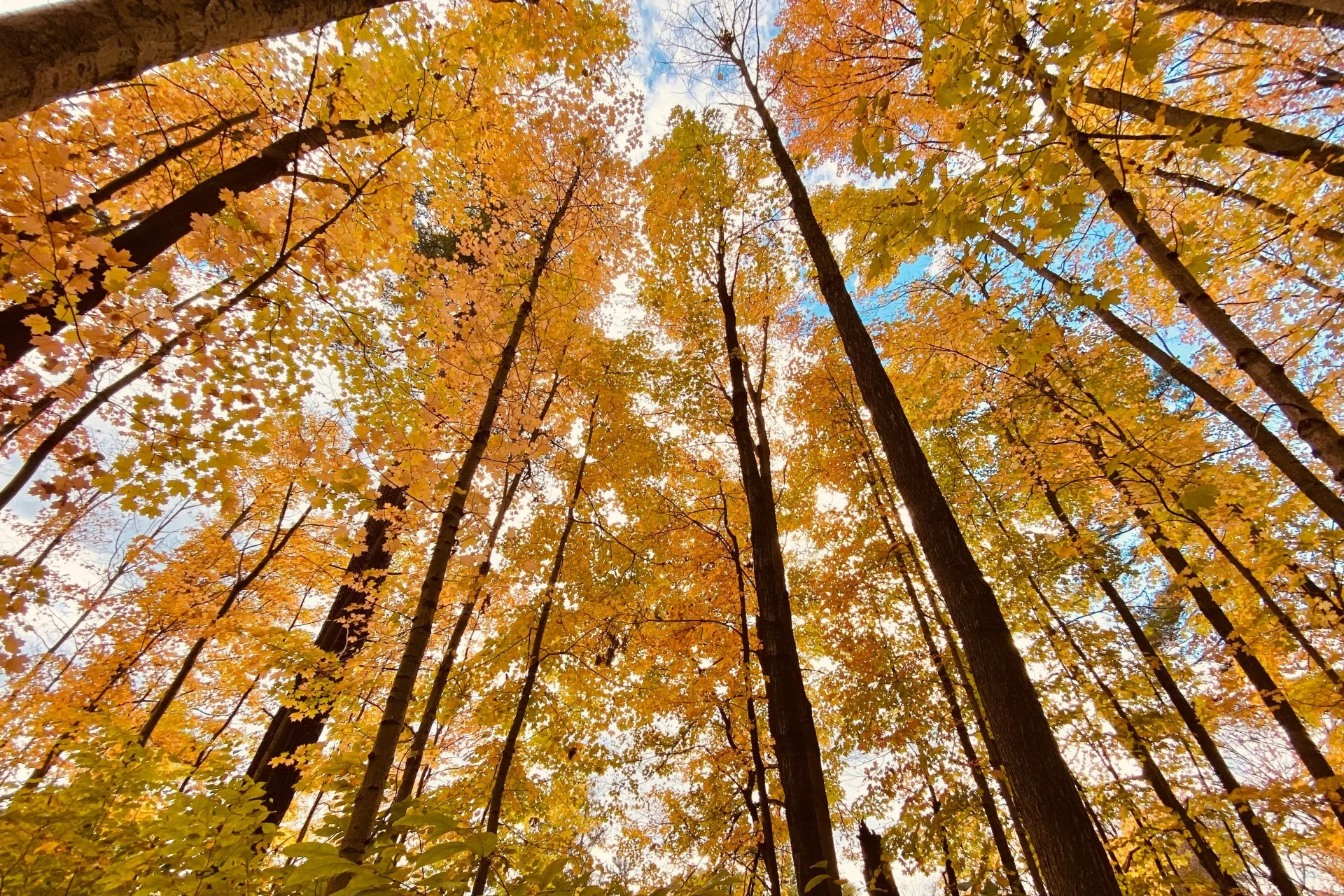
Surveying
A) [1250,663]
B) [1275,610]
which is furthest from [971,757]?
[1275,610]

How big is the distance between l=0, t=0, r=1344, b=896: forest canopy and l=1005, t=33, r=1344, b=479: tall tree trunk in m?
0.04

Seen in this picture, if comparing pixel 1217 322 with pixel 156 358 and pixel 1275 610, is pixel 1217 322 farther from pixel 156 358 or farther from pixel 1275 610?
pixel 156 358

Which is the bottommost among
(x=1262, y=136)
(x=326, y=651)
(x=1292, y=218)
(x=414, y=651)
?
(x=414, y=651)

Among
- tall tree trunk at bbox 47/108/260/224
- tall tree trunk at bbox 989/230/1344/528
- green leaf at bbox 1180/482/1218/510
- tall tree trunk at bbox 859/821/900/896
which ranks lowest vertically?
tall tree trunk at bbox 859/821/900/896

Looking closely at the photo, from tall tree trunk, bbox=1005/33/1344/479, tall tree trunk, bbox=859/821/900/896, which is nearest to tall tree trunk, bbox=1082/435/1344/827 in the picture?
tall tree trunk, bbox=1005/33/1344/479

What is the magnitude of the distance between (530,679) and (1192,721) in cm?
880

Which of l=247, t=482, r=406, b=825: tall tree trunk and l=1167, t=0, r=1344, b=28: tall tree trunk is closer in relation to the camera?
l=1167, t=0, r=1344, b=28: tall tree trunk

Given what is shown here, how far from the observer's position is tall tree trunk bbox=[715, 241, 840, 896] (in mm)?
4008

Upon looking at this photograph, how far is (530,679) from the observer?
16.1 ft

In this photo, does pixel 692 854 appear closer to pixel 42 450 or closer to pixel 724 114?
pixel 42 450

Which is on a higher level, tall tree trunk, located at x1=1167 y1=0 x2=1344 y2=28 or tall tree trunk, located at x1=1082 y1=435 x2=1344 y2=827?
tall tree trunk, located at x1=1167 y1=0 x2=1344 y2=28

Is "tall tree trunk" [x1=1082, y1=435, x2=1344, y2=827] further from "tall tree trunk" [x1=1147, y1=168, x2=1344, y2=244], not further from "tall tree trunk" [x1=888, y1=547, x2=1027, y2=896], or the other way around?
"tall tree trunk" [x1=888, y1=547, x2=1027, y2=896]

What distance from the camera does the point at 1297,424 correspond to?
2.74m

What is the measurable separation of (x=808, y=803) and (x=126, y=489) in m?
5.57
